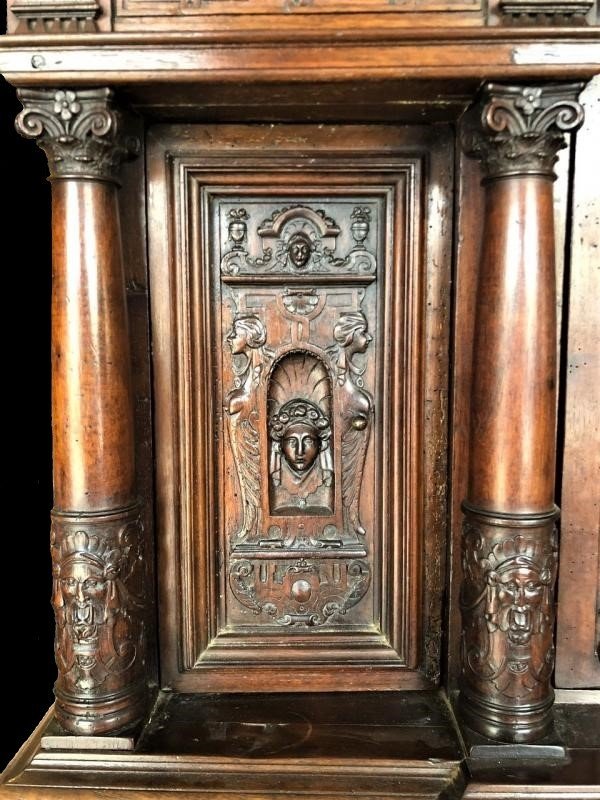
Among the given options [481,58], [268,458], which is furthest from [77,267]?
[481,58]

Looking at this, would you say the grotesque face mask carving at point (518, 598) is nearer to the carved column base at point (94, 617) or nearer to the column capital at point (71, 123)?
the carved column base at point (94, 617)

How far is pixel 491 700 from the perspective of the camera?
1690mm

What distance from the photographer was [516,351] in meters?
1.61

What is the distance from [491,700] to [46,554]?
1.49 meters

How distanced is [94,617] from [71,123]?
1156mm

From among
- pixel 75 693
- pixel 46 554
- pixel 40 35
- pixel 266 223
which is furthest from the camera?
pixel 46 554

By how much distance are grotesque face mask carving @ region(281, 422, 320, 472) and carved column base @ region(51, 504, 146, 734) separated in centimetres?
47

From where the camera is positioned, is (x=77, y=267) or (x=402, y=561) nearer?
(x=77, y=267)

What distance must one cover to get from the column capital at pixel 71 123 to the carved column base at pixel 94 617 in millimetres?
832

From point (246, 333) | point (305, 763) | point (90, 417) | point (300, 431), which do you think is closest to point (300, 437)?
point (300, 431)

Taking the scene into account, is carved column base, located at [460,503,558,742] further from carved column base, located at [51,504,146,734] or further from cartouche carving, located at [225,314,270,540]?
carved column base, located at [51,504,146,734]

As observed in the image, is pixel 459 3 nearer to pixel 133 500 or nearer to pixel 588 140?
pixel 588 140

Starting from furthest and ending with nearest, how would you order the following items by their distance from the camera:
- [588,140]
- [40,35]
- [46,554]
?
1. [46,554]
2. [588,140]
3. [40,35]

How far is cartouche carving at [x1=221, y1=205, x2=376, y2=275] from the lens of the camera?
6.29 feet
